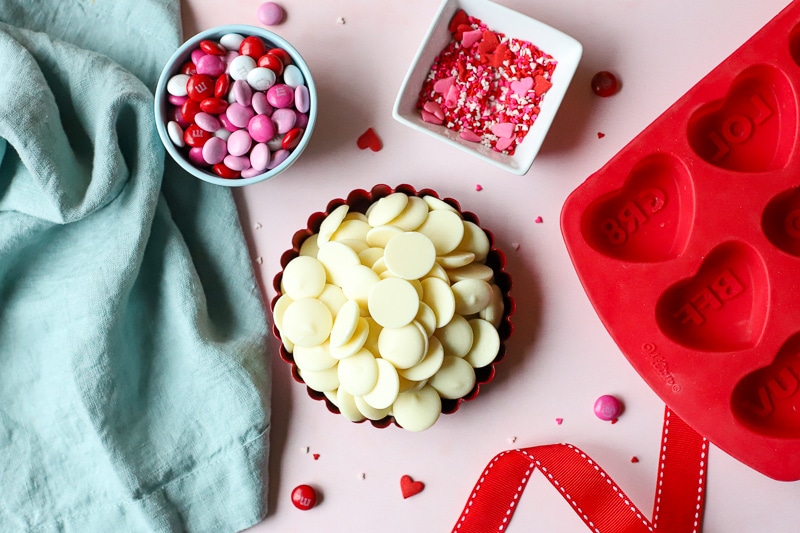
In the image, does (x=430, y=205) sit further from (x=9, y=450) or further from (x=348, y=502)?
(x=9, y=450)

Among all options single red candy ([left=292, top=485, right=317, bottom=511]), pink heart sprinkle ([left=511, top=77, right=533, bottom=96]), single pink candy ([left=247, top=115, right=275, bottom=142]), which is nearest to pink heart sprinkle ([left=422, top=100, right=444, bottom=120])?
pink heart sprinkle ([left=511, top=77, right=533, bottom=96])

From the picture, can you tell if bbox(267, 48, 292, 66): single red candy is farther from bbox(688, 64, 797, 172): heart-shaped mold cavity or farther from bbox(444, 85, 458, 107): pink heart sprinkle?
bbox(688, 64, 797, 172): heart-shaped mold cavity

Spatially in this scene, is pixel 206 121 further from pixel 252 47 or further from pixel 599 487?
pixel 599 487

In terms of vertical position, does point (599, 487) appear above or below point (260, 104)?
below

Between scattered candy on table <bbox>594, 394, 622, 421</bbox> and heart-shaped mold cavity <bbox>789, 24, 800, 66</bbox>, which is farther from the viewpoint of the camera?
scattered candy on table <bbox>594, 394, 622, 421</bbox>

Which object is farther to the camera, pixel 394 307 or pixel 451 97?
pixel 451 97

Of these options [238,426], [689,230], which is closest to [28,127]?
[238,426]

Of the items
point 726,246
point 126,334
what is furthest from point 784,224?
point 126,334
